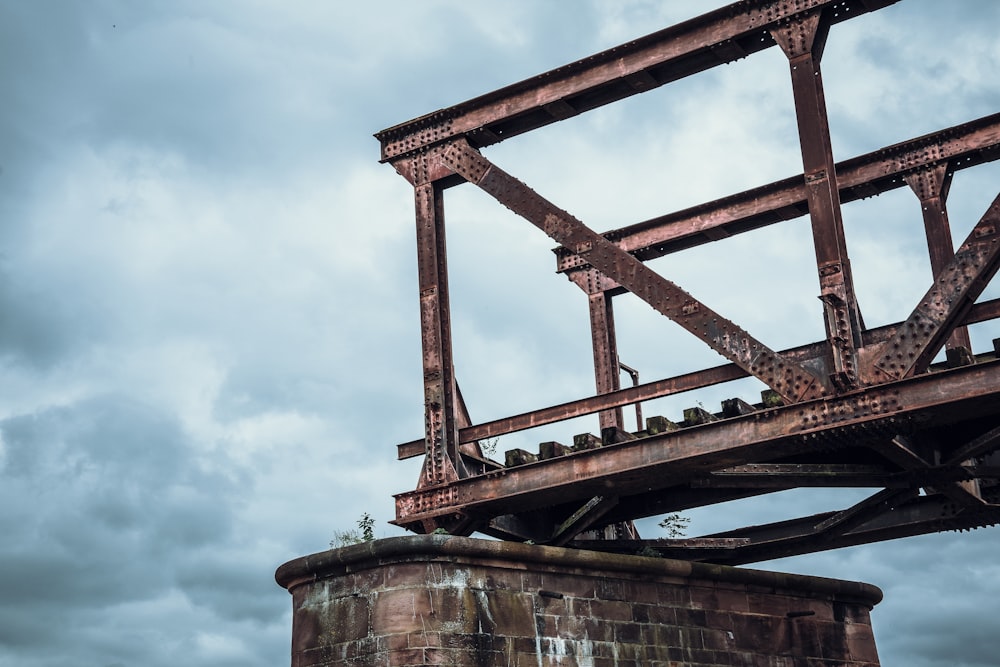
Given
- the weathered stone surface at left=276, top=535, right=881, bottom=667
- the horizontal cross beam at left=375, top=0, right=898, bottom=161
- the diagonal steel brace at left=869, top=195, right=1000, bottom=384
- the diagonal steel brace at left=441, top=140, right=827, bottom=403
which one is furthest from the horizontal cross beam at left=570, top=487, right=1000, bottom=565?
the horizontal cross beam at left=375, top=0, right=898, bottom=161

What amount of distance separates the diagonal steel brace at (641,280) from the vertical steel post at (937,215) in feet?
15.9

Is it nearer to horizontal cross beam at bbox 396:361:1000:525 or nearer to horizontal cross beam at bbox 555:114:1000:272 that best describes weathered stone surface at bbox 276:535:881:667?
horizontal cross beam at bbox 396:361:1000:525

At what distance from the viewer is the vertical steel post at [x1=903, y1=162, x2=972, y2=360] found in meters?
17.8

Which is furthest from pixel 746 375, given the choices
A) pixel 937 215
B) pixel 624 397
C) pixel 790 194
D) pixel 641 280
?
pixel 790 194

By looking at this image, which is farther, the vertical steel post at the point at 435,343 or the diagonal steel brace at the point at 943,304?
the vertical steel post at the point at 435,343

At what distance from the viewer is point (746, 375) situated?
14.3 metres

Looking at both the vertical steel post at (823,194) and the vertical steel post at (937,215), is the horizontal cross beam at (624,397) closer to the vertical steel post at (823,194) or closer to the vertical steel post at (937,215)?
the vertical steel post at (823,194)

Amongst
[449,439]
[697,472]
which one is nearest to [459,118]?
[449,439]

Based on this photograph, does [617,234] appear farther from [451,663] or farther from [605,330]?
[451,663]

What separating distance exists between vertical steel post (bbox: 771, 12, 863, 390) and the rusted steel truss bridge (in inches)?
0.8

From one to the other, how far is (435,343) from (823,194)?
509cm

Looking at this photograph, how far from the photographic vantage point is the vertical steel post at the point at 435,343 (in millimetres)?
15867

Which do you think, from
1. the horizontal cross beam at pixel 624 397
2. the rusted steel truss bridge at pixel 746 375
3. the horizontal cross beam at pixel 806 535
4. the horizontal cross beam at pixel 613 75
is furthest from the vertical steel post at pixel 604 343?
the horizontal cross beam at pixel 613 75

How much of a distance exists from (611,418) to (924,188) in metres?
5.44
